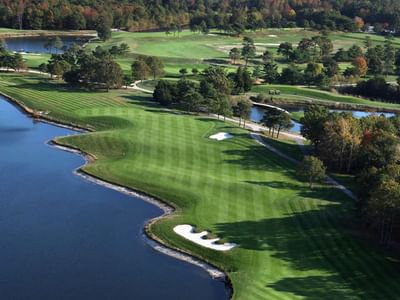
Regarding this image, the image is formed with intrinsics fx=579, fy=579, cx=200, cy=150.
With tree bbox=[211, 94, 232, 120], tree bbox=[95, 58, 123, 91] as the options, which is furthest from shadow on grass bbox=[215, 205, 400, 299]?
tree bbox=[95, 58, 123, 91]

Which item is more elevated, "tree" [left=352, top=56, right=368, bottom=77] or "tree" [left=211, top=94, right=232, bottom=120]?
"tree" [left=352, top=56, right=368, bottom=77]

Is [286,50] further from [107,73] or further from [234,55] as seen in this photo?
[107,73]

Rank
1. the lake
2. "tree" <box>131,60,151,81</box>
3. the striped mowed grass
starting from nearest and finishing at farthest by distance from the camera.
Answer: the striped mowed grass, "tree" <box>131,60,151,81</box>, the lake

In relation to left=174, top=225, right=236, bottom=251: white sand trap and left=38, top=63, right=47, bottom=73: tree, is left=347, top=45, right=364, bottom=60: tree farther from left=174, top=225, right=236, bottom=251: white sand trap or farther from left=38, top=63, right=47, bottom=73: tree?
left=174, top=225, right=236, bottom=251: white sand trap

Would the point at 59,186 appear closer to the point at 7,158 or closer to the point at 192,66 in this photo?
the point at 7,158

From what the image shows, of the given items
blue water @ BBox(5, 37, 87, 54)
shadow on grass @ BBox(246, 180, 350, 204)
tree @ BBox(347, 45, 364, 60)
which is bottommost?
shadow on grass @ BBox(246, 180, 350, 204)

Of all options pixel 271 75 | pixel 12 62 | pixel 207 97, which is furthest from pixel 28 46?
pixel 207 97
